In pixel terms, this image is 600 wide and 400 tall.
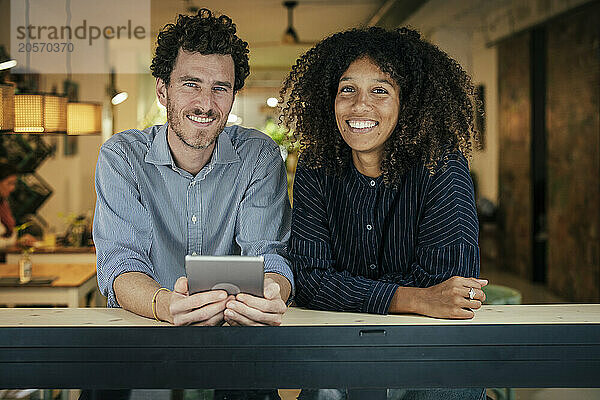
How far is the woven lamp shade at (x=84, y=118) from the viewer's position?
11.1 ft

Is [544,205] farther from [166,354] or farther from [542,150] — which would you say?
[166,354]

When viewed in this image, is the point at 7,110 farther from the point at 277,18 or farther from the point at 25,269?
the point at 277,18

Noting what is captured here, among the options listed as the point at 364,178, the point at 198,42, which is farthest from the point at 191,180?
the point at 364,178

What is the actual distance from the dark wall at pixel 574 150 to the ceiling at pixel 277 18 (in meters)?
1.45

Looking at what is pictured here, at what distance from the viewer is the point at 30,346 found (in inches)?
53.1

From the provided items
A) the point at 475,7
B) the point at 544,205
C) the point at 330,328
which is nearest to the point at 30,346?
the point at 330,328

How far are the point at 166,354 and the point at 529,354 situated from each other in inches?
28.0

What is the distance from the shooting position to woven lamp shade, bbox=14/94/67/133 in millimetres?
2982

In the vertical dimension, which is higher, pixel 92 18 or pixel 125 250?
pixel 92 18

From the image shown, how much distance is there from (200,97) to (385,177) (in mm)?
519

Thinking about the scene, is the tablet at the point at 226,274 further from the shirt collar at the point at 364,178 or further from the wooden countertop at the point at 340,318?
the shirt collar at the point at 364,178

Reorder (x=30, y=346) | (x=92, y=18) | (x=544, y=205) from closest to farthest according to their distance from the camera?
(x=30, y=346), (x=92, y=18), (x=544, y=205)

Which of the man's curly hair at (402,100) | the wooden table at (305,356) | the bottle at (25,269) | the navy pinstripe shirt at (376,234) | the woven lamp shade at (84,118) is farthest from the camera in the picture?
the bottle at (25,269)

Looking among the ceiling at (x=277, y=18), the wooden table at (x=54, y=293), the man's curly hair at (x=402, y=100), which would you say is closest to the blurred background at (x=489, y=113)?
the ceiling at (x=277, y=18)
